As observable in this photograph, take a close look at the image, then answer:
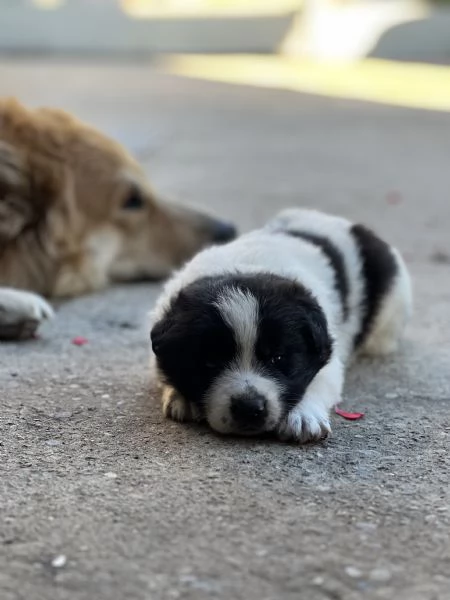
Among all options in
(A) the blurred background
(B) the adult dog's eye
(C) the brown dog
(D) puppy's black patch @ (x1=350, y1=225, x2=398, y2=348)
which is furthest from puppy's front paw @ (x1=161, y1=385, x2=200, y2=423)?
(A) the blurred background

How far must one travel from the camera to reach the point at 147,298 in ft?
15.1

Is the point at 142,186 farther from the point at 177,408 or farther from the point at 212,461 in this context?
the point at 212,461

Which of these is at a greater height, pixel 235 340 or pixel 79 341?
pixel 235 340

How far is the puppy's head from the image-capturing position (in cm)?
259

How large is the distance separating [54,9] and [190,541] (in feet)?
68.9

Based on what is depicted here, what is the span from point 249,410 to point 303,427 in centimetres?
18

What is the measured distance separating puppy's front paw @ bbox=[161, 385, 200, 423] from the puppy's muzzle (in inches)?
8.7

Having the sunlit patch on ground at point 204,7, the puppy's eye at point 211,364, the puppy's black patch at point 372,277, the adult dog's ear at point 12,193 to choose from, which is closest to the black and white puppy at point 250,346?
the puppy's eye at point 211,364

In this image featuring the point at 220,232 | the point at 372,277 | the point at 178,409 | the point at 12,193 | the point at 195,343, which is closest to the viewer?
the point at 195,343

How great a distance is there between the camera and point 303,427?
8.50 feet

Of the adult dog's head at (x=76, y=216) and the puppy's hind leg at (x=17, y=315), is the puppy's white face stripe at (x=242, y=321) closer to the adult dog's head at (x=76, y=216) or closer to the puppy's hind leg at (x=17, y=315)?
the puppy's hind leg at (x=17, y=315)

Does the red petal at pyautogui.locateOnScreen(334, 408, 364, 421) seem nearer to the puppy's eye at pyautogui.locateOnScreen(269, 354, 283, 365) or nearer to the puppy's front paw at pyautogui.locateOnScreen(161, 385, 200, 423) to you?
the puppy's eye at pyautogui.locateOnScreen(269, 354, 283, 365)

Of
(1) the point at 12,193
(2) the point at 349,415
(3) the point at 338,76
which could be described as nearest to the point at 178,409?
(2) the point at 349,415

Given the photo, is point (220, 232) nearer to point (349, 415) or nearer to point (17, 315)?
point (17, 315)
